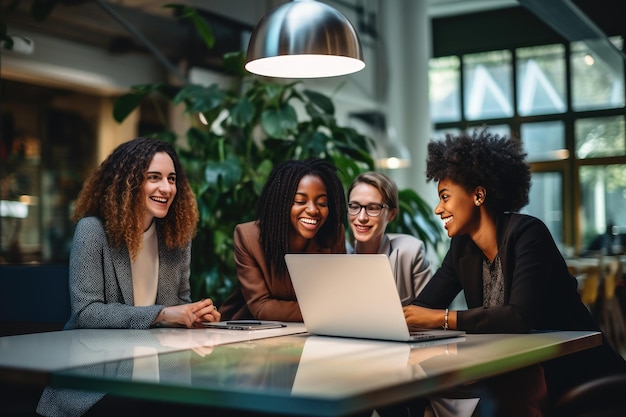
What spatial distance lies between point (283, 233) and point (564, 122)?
8925mm

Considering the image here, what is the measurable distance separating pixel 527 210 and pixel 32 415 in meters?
9.98

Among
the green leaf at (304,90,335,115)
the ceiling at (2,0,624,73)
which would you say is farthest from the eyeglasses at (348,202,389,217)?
the ceiling at (2,0,624,73)

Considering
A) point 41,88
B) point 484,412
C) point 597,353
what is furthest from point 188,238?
point 41,88

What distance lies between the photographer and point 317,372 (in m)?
1.65

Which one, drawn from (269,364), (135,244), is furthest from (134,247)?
(269,364)

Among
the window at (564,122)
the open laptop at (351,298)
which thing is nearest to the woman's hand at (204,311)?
the open laptop at (351,298)

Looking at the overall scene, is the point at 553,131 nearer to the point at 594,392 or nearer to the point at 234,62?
→ the point at 234,62

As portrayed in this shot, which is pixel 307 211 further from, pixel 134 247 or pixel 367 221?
pixel 134 247

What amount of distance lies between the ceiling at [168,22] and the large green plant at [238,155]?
1092mm

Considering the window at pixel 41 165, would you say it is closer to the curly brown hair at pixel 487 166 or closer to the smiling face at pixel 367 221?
the smiling face at pixel 367 221

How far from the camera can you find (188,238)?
301cm

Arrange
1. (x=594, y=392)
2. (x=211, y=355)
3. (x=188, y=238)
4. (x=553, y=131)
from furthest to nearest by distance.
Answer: (x=553, y=131), (x=188, y=238), (x=594, y=392), (x=211, y=355)

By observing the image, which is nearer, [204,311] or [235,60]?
[204,311]

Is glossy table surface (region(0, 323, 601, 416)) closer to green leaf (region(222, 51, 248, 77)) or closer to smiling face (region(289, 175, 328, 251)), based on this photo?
smiling face (region(289, 175, 328, 251))
